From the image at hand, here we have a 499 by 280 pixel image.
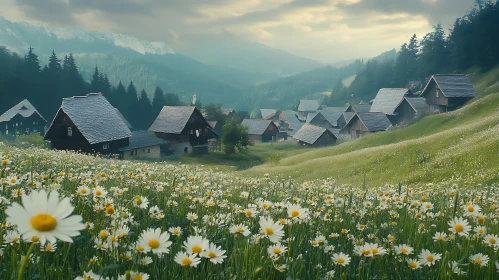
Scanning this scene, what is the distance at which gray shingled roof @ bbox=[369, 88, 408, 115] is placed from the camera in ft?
280

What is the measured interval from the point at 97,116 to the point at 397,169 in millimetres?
45105

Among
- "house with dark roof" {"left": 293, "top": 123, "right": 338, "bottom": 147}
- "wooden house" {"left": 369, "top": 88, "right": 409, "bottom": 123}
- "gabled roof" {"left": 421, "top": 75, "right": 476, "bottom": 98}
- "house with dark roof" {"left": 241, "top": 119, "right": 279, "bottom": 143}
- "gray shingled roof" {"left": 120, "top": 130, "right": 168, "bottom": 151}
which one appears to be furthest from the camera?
"house with dark roof" {"left": 241, "top": 119, "right": 279, "bottom": 143}

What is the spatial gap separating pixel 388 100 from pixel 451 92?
23032 millimetres

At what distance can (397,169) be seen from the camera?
3188cm

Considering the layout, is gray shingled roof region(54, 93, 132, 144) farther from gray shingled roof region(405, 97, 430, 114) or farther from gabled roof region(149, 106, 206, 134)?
gray shingled roof region(405, 97, 430, 114)

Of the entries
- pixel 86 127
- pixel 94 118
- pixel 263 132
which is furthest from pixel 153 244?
pixel 263 132

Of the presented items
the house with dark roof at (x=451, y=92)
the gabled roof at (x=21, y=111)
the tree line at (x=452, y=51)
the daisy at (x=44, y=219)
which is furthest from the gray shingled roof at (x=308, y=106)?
the daisy at (x=44, y=219)

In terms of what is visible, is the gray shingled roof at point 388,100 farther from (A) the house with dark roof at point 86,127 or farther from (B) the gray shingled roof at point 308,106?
(B) the gray shingled roof at point 308,106

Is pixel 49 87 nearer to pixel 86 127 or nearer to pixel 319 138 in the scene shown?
pixel 86 127

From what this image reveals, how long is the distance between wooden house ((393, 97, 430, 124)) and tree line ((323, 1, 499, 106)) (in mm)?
21397

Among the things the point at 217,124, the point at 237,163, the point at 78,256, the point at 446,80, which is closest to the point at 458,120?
the point at 446,80

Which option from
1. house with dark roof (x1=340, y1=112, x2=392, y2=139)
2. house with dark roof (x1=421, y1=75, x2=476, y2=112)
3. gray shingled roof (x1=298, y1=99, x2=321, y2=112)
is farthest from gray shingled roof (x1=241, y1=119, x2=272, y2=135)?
gray shingled roof (x1=298, y1=99, x2=321, y2=112)

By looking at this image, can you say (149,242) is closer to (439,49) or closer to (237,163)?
(237,163)

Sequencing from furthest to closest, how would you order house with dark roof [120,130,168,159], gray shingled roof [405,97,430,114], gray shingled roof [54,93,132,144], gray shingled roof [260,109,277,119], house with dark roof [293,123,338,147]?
gray shingled roof [260,109,277,119]
house with dark roof [293,123,338,147]
gray shingled roof [405,97,430,114]
house with dark roof [120,130,168,159]
gray shingled roof [54,93,132,144]
